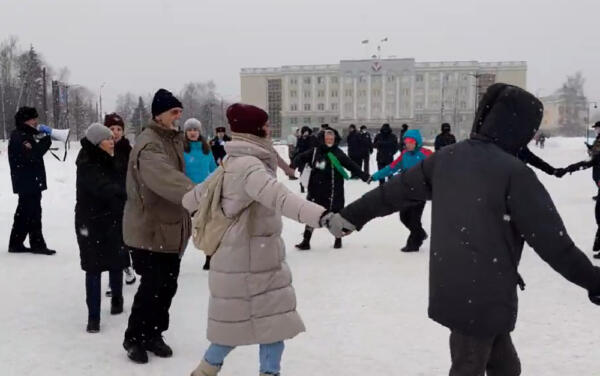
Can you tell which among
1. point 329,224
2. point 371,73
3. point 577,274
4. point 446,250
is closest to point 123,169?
point 329,224

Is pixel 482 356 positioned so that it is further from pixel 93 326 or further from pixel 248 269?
pixel 93 326

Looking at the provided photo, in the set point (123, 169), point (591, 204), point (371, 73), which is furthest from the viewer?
point (371, 73)

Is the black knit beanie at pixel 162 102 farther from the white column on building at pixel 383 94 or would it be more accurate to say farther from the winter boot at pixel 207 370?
the white column on building at pixel 383 94

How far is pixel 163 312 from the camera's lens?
14.0ft

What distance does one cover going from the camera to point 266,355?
3.27 metres

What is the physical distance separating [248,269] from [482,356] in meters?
1.26

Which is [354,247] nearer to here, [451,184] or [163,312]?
[163,312]

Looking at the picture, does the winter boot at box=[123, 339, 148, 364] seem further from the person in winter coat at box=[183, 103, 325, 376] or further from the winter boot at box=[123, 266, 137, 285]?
the winter boot at box=[123, 266, 137, 285]

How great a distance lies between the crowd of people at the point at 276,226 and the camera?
8.24 feet

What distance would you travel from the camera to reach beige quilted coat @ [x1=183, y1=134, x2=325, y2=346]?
3188mm

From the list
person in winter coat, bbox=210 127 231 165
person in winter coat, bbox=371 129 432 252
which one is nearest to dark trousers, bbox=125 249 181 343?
person in winter coat, bbox=371 129 432 252

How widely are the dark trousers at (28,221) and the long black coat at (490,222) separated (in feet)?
21.0

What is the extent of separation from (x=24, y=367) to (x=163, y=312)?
1014 mm

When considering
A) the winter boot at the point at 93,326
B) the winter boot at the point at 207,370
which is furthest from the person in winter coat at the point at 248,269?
the winter boot at the point at 93,326
